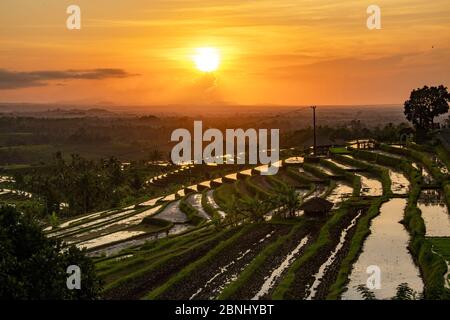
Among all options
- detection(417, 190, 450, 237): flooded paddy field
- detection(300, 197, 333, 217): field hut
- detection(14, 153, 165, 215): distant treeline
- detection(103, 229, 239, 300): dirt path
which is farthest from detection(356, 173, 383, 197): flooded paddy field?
detection(14, 153, 165, 215): distant treeline

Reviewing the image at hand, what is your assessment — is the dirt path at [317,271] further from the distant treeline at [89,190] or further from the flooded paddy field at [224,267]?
the distant treeline at [89,190]

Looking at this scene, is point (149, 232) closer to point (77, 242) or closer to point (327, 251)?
point (77, 242)

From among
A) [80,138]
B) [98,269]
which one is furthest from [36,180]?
[80,138]

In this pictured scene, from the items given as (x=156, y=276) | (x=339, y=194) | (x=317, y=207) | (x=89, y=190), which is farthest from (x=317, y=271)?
(x=89, y=190)

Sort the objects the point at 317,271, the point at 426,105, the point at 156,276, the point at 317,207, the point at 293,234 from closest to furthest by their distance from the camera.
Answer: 1. the point at 317,271
2. the point at 156,276
3. the point at 293,234
4. the point at 317,207
5. the point at 426,105

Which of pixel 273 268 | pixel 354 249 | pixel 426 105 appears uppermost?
pixel 426 105

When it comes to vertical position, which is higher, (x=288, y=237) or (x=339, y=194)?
(x=339, y=194)

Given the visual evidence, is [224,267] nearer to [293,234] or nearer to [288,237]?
[288,237]

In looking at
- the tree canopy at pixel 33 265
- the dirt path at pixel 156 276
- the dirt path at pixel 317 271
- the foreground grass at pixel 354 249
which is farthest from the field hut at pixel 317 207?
the tree canopy at pixel 33 265

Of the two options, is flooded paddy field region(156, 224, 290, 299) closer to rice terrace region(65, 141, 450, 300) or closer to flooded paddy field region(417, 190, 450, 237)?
rice terrace region(65, 141, 450, 300)
